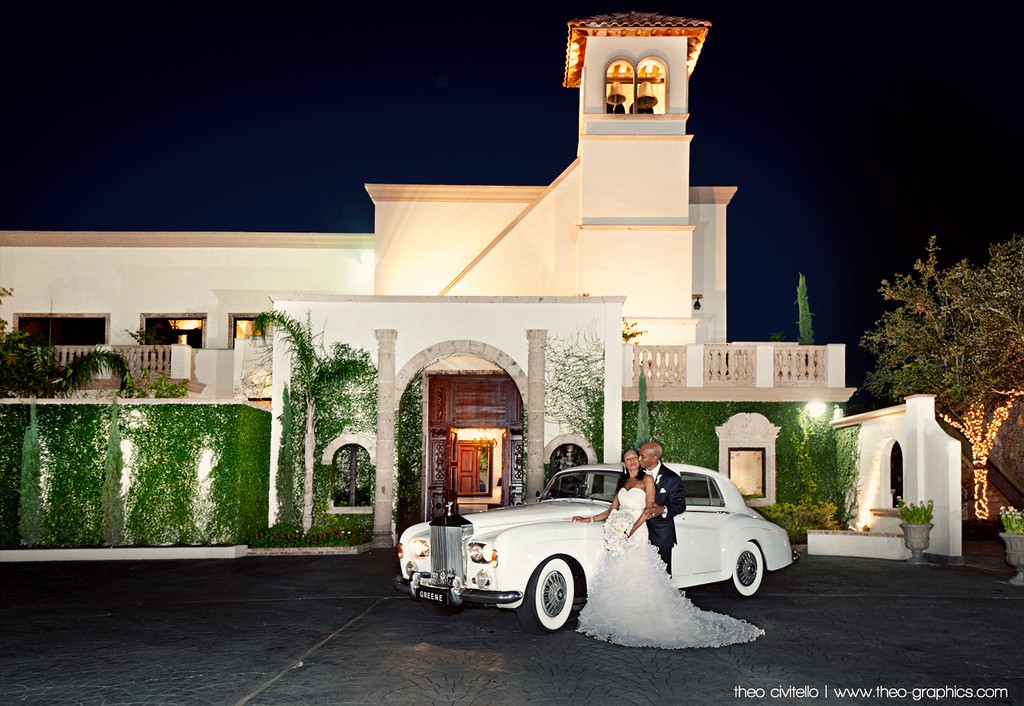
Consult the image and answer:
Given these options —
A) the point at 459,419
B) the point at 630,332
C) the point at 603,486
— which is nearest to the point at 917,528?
the point at 603,486

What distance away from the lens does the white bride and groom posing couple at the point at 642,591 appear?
7.32m

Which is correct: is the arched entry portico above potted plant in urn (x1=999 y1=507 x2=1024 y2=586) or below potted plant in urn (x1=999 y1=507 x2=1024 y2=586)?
above

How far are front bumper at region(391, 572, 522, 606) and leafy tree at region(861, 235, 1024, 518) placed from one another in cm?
1256

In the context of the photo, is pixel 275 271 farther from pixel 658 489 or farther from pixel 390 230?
pixel 658 489

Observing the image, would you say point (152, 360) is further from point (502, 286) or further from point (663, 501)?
point (663, 501)

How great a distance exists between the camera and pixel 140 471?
15.3m

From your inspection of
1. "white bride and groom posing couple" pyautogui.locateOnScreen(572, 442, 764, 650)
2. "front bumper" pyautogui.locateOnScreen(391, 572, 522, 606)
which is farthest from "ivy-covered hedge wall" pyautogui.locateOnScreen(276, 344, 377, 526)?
"white bride and groom posing couple" pyautogui.locateOnScreen(572, 442, 764, 650)

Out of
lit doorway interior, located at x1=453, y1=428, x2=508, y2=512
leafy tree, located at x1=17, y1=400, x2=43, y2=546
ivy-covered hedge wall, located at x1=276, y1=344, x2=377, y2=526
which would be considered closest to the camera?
leafy tree, located at x1=17, y1=400, x2=43, y2=546

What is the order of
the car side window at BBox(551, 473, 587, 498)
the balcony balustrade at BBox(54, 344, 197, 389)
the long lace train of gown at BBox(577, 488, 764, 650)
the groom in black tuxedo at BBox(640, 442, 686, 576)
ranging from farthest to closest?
the balcony balustrade at BBox(54, 344, 197, 389)
the car side window at BBox(551, 473, 587, 498)
the groom in black tuxedo at BBox(640, 442, 686, 576)
the long lace train of gown at BBox(577, 488, 764, 650)

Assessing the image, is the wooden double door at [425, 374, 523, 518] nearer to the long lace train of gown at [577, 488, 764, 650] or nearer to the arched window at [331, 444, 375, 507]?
the arched window at [331, 444, 375, 507]

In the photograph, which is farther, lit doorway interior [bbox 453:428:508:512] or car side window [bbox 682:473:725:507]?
lit doorway interior [bbox 453:428:508:512]

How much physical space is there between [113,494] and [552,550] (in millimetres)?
10169

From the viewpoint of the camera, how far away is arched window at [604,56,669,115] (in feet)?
75.6

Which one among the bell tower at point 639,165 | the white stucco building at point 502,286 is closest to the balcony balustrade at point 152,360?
the white stucco building at point 502,286
